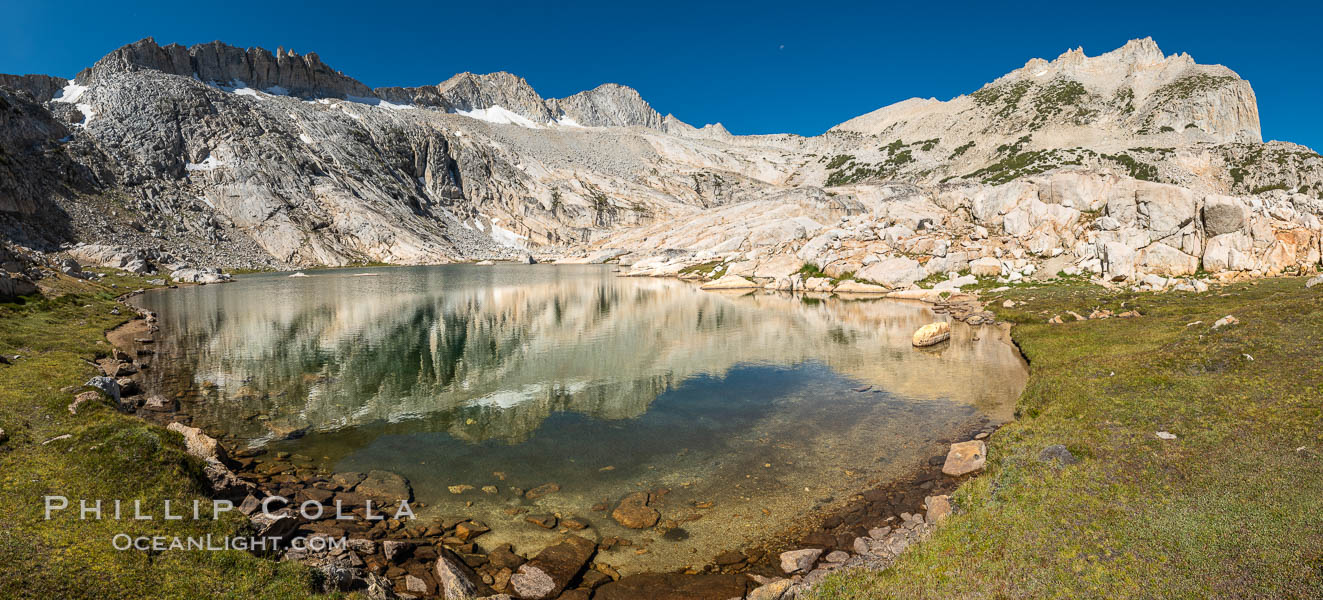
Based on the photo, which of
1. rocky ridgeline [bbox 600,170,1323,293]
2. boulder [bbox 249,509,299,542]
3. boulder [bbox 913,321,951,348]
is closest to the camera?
boulder [bbox 249,509,299,542]

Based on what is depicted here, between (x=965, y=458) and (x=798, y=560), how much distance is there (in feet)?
27.8

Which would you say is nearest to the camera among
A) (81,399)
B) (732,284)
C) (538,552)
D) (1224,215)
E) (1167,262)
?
(538,552)

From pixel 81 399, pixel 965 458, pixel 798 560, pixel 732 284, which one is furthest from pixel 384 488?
pixel 732 284

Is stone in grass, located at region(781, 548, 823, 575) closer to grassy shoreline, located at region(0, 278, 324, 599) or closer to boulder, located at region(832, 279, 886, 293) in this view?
grassy shoreline, located at region(0, 278, 324, 599)

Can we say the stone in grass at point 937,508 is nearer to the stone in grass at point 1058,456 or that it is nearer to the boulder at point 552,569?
the stone in grass at point 1058,456

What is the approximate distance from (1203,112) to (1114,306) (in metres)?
229

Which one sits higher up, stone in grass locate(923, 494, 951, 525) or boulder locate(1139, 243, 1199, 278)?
boulder locate(1139, 243, 1199, 278)

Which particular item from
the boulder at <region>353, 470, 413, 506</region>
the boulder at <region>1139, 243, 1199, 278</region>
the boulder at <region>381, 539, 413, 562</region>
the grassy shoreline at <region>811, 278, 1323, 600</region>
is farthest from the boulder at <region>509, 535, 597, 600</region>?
the boulder at <region>1139, 243, 1199, 278</region>

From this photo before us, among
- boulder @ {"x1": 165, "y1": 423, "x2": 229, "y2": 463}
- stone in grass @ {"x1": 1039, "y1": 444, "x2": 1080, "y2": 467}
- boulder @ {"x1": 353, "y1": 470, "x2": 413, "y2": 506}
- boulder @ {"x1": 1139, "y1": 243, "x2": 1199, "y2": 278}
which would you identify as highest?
boulder @ {"x1": 1139, "y1": 243, "x2": 1199, "y2": 278}

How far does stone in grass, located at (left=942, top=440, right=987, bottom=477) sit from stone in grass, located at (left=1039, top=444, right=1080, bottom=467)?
2.62 m

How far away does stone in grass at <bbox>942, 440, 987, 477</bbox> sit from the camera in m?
18.0

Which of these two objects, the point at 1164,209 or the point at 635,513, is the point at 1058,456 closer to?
the point at 635,513

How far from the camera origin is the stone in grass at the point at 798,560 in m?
13.1

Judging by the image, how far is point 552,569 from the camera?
13.1m
